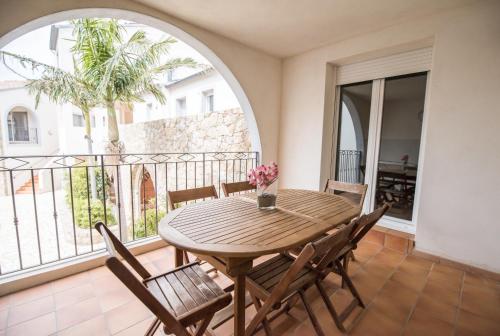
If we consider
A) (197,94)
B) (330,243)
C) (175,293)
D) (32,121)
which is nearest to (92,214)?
(197,94)

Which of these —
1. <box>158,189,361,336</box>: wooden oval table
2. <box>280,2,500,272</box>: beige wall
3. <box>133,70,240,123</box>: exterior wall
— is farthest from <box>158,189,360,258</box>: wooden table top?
<box>133,70,240,123</box>: exterior wall

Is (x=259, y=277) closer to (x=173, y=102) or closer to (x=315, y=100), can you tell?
(x=315, y=100)

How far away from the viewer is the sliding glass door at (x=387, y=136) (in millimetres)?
2850

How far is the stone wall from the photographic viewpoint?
5.14 metres

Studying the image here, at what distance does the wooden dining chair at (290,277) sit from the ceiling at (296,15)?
217cm

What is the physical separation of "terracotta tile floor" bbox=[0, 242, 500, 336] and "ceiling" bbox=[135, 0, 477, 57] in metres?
2.58

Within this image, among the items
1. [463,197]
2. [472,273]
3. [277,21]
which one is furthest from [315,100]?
[472,273]

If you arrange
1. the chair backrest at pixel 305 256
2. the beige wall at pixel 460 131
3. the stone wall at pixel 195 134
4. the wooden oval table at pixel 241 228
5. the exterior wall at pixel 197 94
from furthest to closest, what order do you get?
the exterior wall at pixel 197 94
the stone wall at pixel 195 134
the beige wall at pixel 460 131
the wooden oval table at pixel 241 228
the chair backrest at pixel 305 256

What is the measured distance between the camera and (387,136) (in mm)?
3031

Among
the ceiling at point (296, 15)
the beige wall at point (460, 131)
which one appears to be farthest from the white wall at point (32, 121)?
the beige wall at point (460, 131)

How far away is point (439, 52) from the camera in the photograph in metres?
2.35

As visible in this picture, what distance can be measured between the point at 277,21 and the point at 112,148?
3.84 m

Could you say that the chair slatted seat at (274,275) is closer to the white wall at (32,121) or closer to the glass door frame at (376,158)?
the glass door frame at (376,158)

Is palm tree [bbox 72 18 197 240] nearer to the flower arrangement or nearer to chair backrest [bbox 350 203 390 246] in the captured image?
the flower arrangement
